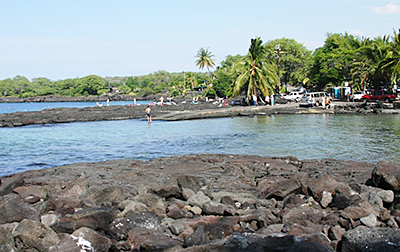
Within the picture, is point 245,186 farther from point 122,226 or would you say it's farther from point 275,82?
→ point 275,82

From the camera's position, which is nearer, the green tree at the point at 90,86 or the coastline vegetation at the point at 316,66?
the coastline vegetation at the point at 316,66

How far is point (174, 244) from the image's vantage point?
5836 mm

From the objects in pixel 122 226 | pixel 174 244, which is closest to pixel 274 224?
pixel 174 244

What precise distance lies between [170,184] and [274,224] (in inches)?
132

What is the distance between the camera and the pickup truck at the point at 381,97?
4922 centimetres

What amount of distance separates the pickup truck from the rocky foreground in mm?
42724

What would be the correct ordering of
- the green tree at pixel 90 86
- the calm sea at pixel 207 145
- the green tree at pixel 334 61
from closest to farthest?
the calm sea at pixel 207 145 → the green tree at pixel 334 61 → the green tree at pixel 90 86

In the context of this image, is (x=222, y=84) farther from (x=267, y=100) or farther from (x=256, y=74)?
(x=256, y=74)

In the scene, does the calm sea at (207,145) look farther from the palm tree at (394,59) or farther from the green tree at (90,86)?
the green tree at (90,86)

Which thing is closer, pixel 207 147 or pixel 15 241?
pixel 15 241

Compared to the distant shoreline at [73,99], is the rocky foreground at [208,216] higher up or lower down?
lower down

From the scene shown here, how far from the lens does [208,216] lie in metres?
7.40

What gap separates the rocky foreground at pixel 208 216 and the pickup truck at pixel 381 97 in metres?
42.7

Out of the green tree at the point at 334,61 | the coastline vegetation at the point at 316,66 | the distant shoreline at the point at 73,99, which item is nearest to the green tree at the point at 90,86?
the distant shoreline at the point at 73,99
